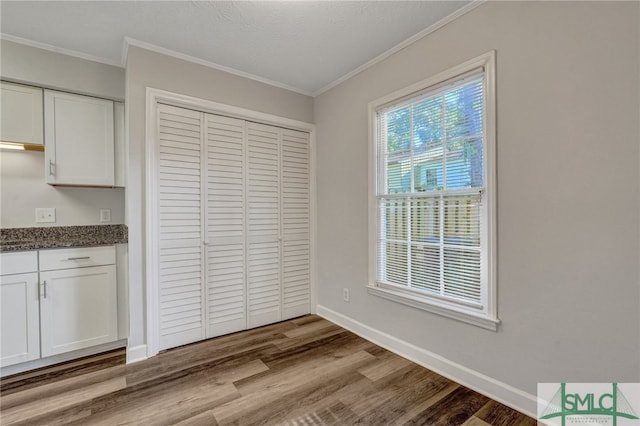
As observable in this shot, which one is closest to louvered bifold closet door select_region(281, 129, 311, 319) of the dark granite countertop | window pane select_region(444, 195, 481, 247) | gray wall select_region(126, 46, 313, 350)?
gray wall select_region(126, 46, 313, 350)

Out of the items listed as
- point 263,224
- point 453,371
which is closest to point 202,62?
point 263,224

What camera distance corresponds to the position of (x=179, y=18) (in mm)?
1991

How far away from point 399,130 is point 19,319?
10.5ft

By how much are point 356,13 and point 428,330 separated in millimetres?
2306

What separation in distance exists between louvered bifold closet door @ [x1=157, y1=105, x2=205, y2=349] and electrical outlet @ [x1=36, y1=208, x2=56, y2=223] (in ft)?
3.40

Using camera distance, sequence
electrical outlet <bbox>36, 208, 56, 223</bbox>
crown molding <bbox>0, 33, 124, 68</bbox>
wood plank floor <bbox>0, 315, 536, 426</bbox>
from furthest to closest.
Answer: electrical outlet <bbox>36, 208, 56, 223</bbox> → crown molding <bbox>0, 33, 124, 68</bbox> → wood plank floor <bbox>0, 315, 536, 426</bbox>

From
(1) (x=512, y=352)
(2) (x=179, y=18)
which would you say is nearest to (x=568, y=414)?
(1) (x=512, y=352)

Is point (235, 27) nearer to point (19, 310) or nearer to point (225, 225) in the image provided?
point (225, 225)

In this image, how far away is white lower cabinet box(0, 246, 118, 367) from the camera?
6.76ft

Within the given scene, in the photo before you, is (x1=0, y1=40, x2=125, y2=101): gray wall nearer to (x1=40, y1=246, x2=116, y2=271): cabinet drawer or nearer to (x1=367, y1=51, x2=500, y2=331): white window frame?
(x1=40, y1=246, x2=116, y2=271): cabinet drawer

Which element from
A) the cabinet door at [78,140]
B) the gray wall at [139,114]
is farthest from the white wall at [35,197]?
the gray wall at [139,114]

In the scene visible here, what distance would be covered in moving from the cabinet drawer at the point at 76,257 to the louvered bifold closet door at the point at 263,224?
1164mm

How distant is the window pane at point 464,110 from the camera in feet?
6.15

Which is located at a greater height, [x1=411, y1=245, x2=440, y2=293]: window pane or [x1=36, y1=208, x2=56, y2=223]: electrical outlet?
[x1=36, y1=208, x2=56, y2=223]: electrical outlet
